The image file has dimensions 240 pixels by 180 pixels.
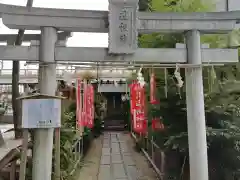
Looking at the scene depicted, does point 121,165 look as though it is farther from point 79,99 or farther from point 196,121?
point 196,121

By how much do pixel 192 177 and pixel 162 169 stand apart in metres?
2.88

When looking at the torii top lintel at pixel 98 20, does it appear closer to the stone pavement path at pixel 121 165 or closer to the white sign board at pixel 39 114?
the white sign board at pixel 39 114

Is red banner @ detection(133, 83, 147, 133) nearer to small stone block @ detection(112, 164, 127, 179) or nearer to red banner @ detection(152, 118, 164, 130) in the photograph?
red banner @ detection(152, 118, 164, 130)

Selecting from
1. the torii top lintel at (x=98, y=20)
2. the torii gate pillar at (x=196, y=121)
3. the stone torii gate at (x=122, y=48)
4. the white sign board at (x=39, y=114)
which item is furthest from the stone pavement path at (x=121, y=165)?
the torii top lintel at (x=98, y=20)

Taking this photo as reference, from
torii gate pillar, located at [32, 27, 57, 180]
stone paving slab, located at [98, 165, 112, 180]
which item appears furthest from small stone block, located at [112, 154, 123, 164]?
torii gate pillar, located at [32, 27, 57, 180]

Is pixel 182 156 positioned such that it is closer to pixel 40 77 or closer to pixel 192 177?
pixel 192 177

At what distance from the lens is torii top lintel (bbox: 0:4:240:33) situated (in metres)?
3.98

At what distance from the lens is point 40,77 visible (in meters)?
4.07

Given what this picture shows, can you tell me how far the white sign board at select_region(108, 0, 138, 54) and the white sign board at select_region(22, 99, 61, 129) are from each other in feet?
4.48

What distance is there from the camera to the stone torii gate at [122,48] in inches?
158

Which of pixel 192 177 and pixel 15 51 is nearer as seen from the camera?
pixel 15 51

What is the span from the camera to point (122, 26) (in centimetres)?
409

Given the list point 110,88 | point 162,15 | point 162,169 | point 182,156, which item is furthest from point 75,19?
point 110,88

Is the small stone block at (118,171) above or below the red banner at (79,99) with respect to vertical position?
below
